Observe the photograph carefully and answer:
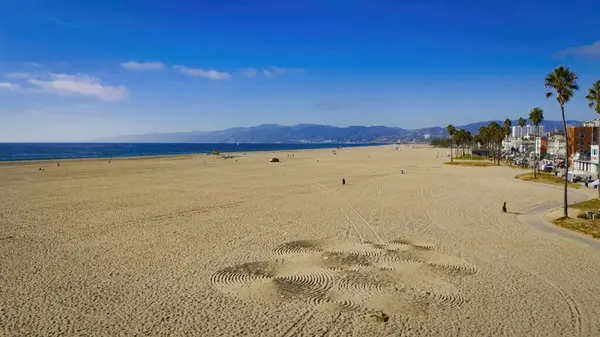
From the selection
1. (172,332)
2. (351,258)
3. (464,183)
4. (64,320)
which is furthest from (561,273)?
(464,183)

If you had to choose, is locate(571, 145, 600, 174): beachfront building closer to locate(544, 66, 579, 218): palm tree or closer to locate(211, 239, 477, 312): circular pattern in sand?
locate(544, 66, 579, 218): palm tree

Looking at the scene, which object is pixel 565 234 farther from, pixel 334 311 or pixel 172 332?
pixel 172 332

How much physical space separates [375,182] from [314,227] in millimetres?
20380

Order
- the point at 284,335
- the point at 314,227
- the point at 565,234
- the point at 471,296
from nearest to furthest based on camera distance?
the point at 284,335 < the point at 471,296 < the point at 565,234 < the point at 314,227

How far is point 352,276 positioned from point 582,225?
13702mm

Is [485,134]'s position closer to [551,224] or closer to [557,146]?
[557,146]

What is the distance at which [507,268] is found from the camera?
13.5 meters

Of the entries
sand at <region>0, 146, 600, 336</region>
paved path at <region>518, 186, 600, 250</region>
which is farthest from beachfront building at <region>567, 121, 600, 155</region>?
sand at <region>0, 146, 600, 336</region>

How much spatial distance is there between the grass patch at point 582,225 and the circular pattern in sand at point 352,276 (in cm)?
827

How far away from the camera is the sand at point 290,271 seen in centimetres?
977

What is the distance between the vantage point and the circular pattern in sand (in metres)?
11.2

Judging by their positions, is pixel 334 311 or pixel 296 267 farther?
pixel 296 267

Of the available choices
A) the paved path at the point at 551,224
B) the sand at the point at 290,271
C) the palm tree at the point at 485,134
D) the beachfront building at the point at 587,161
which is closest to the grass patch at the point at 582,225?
the paved path at the point at 551,224

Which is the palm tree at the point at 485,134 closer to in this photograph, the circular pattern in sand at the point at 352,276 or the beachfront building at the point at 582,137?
the beachfront building at the point at 582,137
